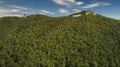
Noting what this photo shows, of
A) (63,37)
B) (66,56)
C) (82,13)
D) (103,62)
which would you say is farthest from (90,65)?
(82,13)

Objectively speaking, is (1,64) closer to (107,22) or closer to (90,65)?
(90,65)

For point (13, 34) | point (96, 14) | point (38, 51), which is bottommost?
point (38, 51)

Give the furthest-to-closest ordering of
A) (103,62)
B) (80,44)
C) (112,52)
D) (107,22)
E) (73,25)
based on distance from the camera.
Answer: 1. (107,22)
2. (73,25)
3. (80,44)
4. (112,52)
5. (103,62)

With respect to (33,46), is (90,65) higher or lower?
lower

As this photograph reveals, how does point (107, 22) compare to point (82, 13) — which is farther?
point (82, 13)

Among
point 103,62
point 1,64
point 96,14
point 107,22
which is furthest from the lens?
point 96,14

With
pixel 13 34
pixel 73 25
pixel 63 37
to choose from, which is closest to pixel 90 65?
pixel 63 37

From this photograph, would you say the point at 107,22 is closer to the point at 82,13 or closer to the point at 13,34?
the point at 82,13
